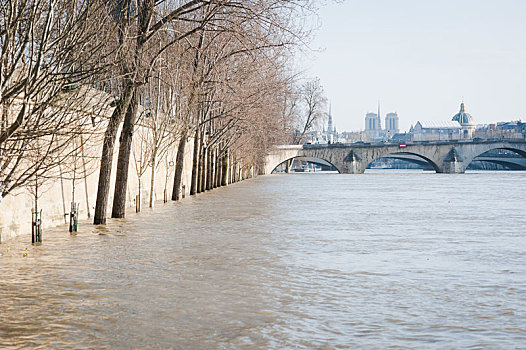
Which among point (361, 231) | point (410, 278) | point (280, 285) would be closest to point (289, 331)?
point (280, 285)

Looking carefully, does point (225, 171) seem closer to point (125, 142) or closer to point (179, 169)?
point (179, 169)

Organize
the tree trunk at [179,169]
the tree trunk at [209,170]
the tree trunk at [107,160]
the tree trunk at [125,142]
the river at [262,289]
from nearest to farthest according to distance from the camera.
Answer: the river at [262,289], the tree trunk at [107,160], the tree trunk at [125,142], the tree trunk at [179,169], the tree trunk at [209,170]

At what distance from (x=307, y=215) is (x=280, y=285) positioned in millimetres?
16328

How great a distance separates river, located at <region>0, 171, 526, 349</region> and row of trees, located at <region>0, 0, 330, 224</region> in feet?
6.65

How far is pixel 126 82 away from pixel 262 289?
11060mm

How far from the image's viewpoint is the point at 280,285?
1166 cm

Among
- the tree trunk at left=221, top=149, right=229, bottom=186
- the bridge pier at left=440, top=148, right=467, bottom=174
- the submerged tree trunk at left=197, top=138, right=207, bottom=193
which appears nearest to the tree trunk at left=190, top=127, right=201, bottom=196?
the submerged tree trunk at left=197, top=138, right=207, bottom=193

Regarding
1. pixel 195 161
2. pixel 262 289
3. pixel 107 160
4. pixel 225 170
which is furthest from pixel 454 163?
pixel 262 289

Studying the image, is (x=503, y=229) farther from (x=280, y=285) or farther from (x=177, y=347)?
(x=177, y=347)

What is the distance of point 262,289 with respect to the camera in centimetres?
1130

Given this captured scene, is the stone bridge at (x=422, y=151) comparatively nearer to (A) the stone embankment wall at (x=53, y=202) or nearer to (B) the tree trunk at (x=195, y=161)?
(B) the tree trunk at (x=195, y=161)

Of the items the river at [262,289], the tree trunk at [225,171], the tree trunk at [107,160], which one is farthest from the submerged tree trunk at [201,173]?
the river at [262,289]

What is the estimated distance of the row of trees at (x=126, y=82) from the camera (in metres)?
12.3

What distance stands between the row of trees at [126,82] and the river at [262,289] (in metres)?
2.03
